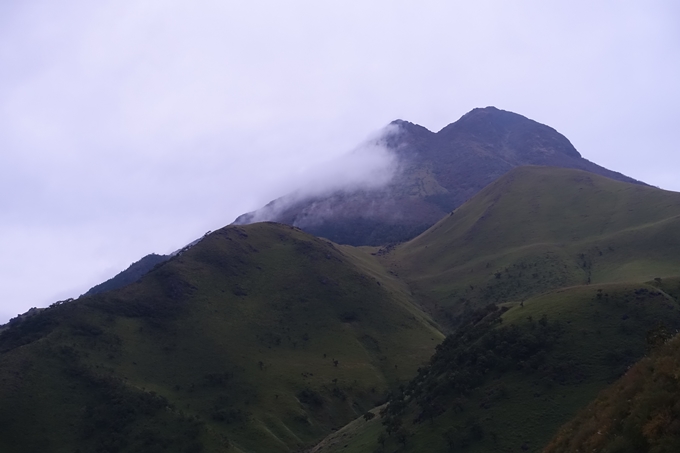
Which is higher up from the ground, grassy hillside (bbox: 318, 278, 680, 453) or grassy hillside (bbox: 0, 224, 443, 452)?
grassy hillside (bbox: 0, 224, 443, 452)

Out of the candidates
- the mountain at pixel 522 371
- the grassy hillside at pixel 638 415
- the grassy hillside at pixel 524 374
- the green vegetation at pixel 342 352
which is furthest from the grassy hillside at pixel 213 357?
the grassy hillside at pixel 638 415

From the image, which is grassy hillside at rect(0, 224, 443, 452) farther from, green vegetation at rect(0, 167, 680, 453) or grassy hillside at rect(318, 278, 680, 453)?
grassy hillside at rect(318, 278, 680, 453)

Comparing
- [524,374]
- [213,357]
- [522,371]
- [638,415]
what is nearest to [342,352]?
[213,357]

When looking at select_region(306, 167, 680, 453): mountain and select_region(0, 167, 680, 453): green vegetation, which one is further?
select_region(0, 167, 680, 453): green vegetation

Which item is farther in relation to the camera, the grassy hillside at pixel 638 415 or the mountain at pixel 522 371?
the mountain at pixel 522 371

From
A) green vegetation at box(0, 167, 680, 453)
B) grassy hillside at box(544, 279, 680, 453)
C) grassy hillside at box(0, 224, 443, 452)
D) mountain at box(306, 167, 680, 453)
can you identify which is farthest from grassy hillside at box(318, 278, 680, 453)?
grassy hillside at box(544, 279, 680, 453)

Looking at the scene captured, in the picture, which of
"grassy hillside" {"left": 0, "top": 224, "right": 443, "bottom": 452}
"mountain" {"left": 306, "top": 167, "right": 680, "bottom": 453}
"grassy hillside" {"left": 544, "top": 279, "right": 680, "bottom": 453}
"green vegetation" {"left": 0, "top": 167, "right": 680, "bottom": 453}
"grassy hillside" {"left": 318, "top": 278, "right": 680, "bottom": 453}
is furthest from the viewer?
"grassy hillside" {"left": 0, "top": 224, "right": 443, "bottom": 452}

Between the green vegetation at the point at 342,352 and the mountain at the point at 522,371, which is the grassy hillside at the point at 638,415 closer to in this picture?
the green vegetation at the point at 342,352

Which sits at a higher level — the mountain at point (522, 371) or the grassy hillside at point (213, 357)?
the grassy hillside at point (213, 357)

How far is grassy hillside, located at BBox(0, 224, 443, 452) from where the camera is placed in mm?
103062

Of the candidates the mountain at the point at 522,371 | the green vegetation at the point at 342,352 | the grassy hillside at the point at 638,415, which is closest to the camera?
the grassy hillside at the point at 638,415

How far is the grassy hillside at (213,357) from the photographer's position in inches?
4058

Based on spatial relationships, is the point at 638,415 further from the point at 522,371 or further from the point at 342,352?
the point at 342,352

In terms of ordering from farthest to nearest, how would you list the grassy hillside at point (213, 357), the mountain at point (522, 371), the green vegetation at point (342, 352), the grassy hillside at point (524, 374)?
the grassy hillside at point (213, 357) < the green vegetation at point (342, 352) < the mountain at point (522, 371) < the grassy hillside at point (524, 374)
